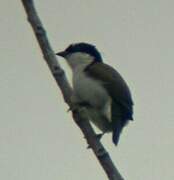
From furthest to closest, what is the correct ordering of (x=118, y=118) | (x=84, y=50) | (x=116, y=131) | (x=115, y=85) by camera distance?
1. (x=84, y=50)
2. (x=115, y=85)
3. (x=118, y=118)
4. (x=116, y=131)

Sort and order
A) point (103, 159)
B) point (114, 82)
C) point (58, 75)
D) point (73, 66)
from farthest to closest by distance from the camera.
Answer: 1. point (73, 66)
2. point (114, 82)
3. point (58, 75)
4. point (103, 159)

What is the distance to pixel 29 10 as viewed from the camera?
9.53ft

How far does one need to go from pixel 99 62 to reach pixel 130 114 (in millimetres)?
1393

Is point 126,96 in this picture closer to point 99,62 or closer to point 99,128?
point 99,128

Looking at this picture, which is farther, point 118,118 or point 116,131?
point 118,118

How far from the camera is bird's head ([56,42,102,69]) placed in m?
6.00

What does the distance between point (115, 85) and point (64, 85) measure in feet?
6.79

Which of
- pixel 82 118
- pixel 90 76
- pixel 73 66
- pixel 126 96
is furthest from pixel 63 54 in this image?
pixel 82 118

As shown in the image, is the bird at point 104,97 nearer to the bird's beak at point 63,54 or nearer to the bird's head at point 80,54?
the bird's head at point 80,54

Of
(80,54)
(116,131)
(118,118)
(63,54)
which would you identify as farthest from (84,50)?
(116,131)

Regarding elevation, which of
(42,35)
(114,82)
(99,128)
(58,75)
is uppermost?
(42,35)

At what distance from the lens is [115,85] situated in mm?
5055

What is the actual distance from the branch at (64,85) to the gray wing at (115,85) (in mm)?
1643

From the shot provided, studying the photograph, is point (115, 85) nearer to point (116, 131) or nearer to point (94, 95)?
point (94, 95)
